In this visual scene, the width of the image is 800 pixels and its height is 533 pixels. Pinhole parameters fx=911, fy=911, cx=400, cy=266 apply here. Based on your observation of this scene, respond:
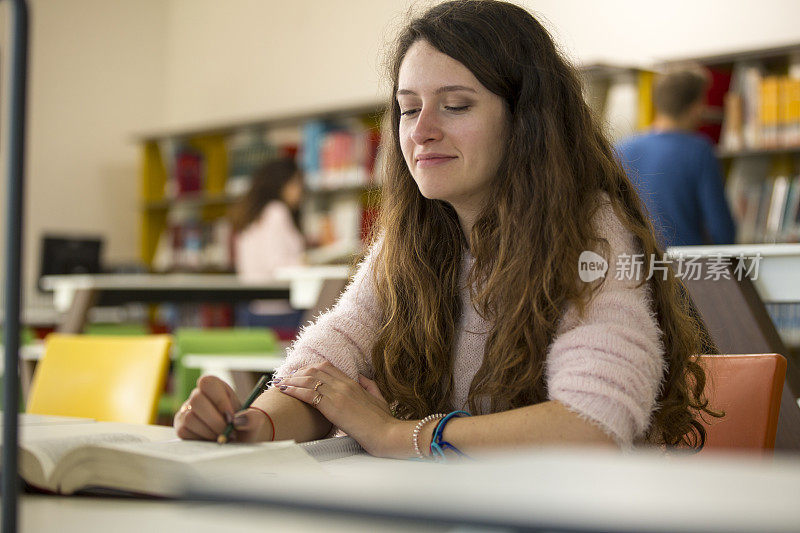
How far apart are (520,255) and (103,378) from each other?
1.11 metres

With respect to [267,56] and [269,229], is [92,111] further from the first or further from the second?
[269,229]

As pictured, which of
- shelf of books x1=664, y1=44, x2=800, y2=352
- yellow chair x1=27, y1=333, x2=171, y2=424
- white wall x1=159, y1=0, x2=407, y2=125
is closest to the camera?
yellow chair x1=27, y1=333, x2=171, y2=424

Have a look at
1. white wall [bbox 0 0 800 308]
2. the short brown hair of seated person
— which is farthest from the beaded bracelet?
A: white wall [bbox 0 0 800 308]

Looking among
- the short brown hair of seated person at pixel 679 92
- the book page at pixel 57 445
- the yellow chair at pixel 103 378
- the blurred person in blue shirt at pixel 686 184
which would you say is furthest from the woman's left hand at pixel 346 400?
the short brown hair of seated person at pixel 679 92

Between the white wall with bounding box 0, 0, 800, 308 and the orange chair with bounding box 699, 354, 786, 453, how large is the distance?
3.95m

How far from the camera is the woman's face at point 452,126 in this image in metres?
1.15

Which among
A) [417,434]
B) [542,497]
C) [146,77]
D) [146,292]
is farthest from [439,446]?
[146,77]

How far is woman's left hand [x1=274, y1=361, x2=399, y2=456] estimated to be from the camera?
105cm

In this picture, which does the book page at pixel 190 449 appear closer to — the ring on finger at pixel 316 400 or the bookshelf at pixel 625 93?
the ring on finger at pixel 316 400

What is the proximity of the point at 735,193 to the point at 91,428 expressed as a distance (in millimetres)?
3181

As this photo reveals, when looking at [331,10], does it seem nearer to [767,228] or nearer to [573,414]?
[767,228]

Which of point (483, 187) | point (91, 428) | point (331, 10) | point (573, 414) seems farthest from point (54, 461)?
point (331, 10)

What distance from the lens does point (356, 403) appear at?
1.09 metres
